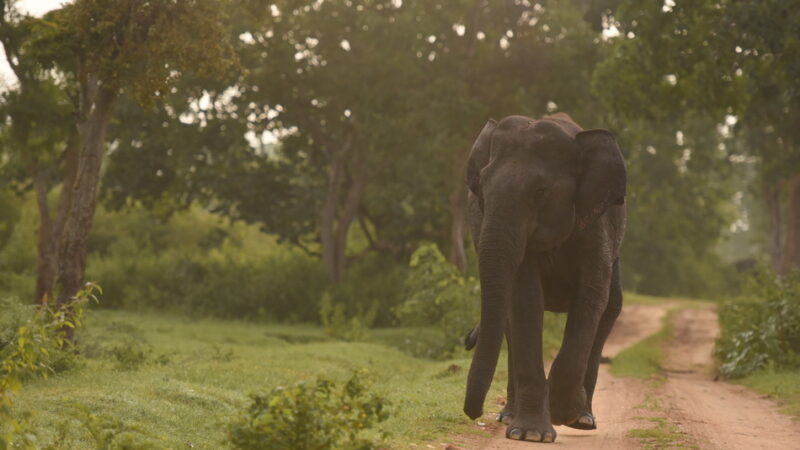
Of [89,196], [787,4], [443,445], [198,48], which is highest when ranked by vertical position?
[787,4]

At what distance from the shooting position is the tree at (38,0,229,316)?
1550 cm

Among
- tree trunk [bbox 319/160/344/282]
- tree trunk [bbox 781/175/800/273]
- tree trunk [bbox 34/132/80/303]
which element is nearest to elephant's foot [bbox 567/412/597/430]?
tree trunk [bbox 34/132/80/303]

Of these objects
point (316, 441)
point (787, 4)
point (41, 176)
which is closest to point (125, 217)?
point (41, 176)

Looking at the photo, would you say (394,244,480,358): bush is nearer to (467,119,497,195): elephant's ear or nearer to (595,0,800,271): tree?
(595,0,800,271): tree

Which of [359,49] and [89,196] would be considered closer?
[89,196]

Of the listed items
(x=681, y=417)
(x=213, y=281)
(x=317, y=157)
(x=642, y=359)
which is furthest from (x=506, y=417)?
(x=317, y=157)

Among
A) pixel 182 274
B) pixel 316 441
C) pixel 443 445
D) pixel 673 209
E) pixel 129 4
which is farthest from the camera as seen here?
pixel 673 209

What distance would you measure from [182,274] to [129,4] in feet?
60.7

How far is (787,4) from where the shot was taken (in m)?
18.2

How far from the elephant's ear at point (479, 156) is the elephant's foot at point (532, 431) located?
2144 millimetres

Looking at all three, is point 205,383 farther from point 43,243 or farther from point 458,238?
point 458,238

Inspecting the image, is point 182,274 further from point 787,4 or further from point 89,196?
point 787,4

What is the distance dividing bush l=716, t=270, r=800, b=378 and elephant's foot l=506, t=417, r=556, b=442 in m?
10.5

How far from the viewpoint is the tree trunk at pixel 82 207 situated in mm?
15781
